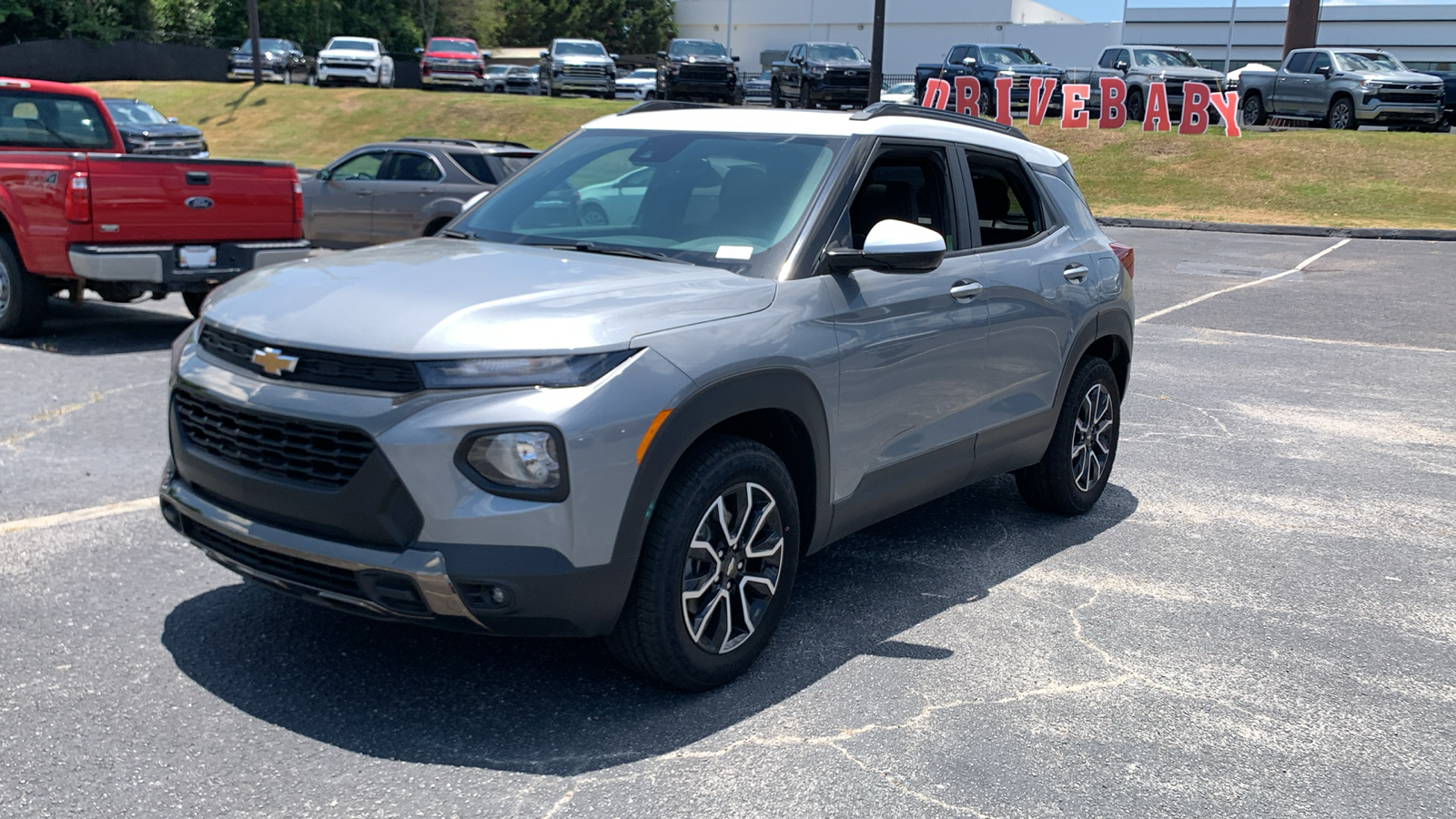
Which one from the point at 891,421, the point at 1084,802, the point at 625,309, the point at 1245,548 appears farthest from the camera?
the point at 1245,548

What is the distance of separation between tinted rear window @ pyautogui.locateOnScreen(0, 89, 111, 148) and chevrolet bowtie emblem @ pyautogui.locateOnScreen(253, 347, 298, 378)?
8.38 meters

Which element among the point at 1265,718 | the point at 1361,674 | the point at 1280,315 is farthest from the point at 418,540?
the point at 1280,315

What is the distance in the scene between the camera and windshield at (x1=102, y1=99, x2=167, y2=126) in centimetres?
2809

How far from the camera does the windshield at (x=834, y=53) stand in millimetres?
33062

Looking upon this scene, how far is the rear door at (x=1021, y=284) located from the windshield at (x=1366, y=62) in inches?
1021

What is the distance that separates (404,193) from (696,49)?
2245cm

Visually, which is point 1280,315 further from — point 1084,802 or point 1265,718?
point 1084,802

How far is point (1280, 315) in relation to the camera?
1321 centimetres

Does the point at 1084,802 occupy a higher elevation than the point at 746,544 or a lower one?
lower

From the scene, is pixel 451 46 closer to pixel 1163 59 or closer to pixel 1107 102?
pixel 1107 102

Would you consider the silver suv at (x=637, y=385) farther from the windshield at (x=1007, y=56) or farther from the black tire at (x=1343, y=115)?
the windshield at (x=1007, y=56)

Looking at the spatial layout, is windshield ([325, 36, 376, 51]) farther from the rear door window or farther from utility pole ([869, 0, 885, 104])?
the rear door window

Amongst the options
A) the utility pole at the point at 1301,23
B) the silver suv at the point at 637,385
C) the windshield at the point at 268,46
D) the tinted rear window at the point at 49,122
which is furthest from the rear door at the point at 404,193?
the windshield at the point at 268,46

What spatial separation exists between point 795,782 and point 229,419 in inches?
76.6
